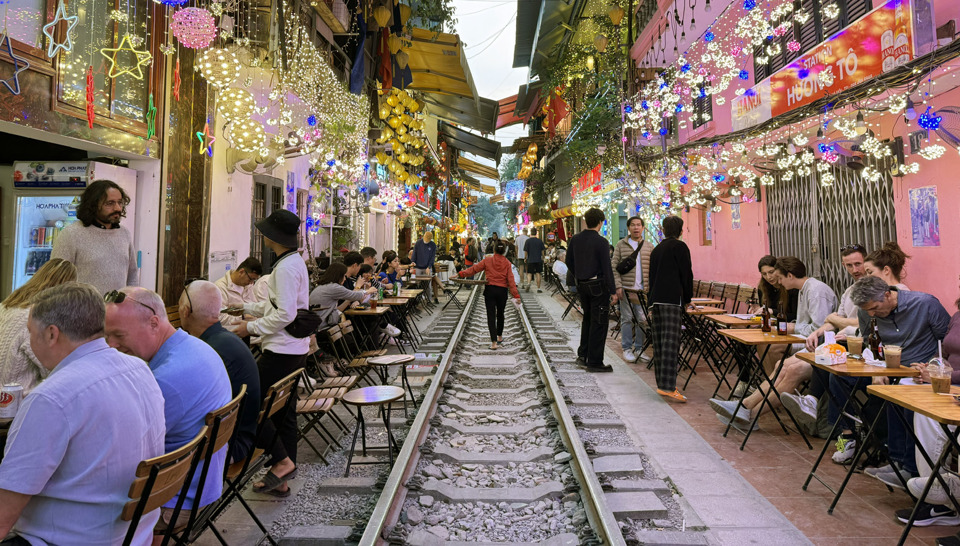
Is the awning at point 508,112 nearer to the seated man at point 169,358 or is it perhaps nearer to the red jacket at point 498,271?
the red jacket at point 498,271

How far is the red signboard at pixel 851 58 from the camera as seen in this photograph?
6031mm

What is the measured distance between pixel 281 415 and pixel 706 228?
38.2 feet

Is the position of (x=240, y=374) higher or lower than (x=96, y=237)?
lower

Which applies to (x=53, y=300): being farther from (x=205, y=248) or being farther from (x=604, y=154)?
(x=604, y=154)

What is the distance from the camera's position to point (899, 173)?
5.97m

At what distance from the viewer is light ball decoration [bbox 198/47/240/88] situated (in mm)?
6918

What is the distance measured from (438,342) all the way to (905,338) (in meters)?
7.15

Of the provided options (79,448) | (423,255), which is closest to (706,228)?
(423,255)

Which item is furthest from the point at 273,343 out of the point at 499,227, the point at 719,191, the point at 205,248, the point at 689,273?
the point at 499,227

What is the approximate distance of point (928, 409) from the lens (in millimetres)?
2914

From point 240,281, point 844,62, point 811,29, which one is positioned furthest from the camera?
point 811,29

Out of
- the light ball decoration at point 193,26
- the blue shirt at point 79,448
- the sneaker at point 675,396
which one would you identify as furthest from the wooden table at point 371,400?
the light ball decoration at point 193,26

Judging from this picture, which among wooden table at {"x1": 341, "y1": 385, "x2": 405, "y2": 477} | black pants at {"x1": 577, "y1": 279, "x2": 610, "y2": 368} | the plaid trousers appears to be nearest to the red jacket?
black pants at {"x1": 577, "y1": 279, "x2": 610, "y2": 368}

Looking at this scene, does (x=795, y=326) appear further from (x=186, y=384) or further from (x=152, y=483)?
(x=152, y=483)
